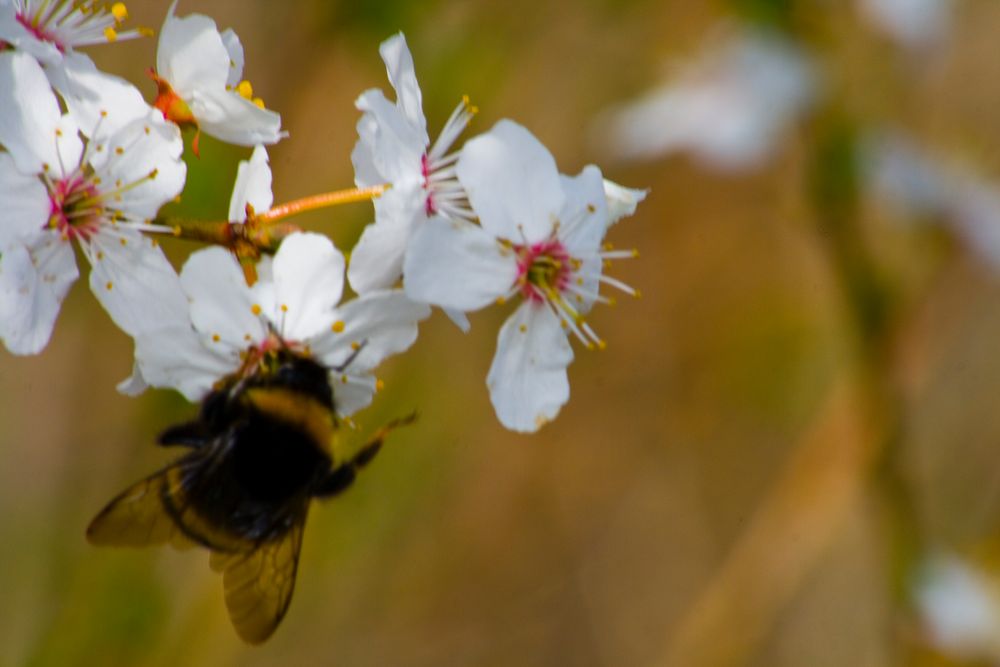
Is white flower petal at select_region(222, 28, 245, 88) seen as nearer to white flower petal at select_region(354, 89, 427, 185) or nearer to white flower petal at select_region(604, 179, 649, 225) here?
white flower petal at select_region(354, 89, 427, 185)

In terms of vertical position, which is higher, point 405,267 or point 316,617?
point 405,267

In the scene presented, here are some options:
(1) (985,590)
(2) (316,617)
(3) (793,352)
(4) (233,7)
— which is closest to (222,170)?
(4) (233,7)

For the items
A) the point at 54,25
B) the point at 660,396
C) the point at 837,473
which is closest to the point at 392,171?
the point at 54,25

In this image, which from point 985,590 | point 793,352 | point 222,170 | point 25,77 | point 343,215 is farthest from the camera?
point 793,352

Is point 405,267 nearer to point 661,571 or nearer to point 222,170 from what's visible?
point 222,170

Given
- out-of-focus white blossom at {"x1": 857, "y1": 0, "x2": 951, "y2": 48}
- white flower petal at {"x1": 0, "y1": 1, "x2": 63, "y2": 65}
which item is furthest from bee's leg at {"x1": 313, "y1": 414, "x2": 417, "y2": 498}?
out-of-focus white blossom at {"x1": 857, "y1": 0, "x2": 951, "y2": 48}

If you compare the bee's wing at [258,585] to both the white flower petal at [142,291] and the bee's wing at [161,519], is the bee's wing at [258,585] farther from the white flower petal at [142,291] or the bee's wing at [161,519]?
the white flower petal at [142,291]
